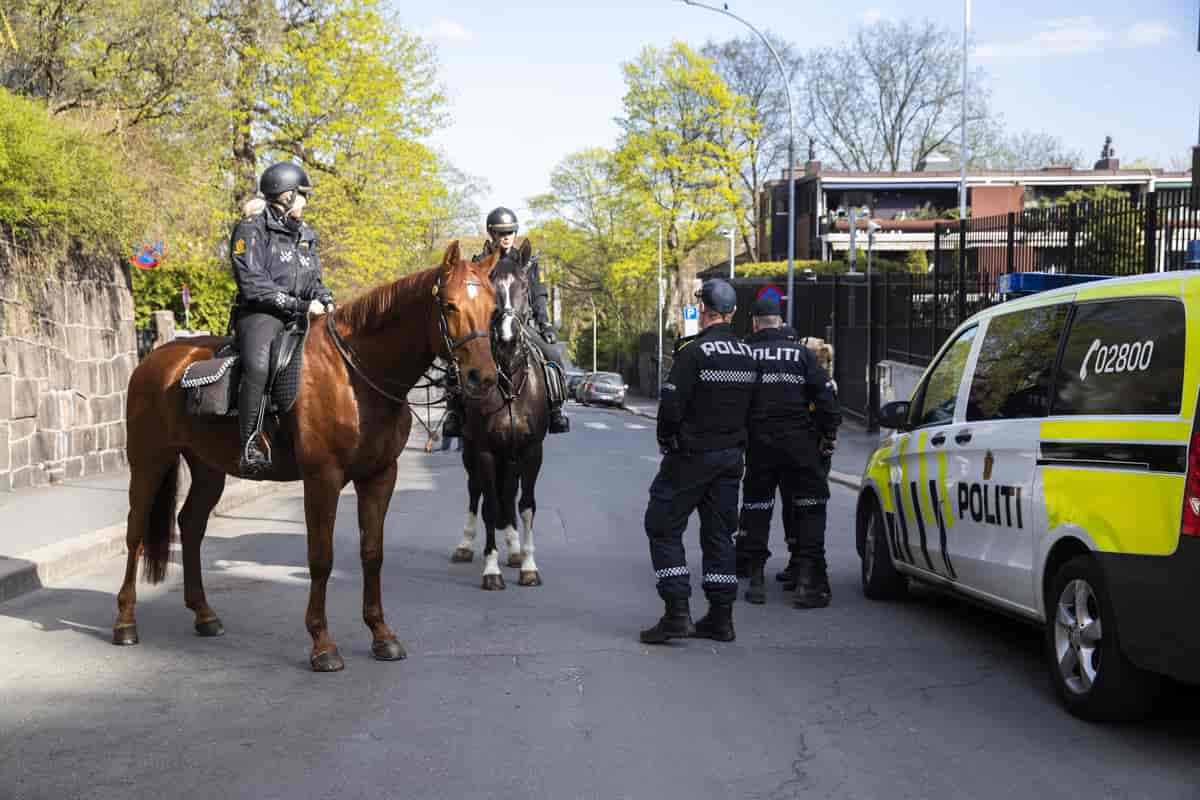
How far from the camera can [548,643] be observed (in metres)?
7.32

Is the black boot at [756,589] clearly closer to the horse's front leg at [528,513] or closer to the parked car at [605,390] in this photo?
the horse's front leg at [528,513]

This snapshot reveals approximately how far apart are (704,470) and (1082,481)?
2253 millimetres

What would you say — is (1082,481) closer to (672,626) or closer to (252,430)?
(672,626)

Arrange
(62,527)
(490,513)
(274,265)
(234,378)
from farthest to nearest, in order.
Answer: (62,527) < (490,513) < (274,265) < (234,378)

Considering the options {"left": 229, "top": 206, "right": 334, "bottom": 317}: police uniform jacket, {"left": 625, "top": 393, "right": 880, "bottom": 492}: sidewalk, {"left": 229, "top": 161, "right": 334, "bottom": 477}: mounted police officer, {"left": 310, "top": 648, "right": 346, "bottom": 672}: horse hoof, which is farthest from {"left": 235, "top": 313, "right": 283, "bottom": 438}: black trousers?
{"left": 625, "top": 393, "right": 880, "bottom": 492}: sidewalk

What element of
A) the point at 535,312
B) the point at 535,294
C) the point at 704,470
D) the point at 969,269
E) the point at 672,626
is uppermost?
the point at 969,269

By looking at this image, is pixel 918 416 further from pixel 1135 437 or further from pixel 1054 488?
pixel 1135 437

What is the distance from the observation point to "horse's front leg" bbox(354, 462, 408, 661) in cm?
695

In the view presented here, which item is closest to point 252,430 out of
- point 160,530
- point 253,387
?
point 253,387

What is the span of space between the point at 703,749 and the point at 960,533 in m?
2.68

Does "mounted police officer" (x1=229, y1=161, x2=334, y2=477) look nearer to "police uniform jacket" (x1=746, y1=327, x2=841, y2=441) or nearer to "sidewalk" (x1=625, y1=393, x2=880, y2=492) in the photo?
"police uniform jacket" (x1=746, y1=327, x2=841, y2=441)

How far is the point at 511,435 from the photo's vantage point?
9.32m

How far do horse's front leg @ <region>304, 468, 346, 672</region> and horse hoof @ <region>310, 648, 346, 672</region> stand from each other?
0.03m

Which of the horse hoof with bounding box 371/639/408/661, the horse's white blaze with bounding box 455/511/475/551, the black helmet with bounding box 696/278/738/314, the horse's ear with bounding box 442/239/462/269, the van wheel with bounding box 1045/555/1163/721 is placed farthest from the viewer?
the horse's white blaze with bounding box 455/511/475/551
